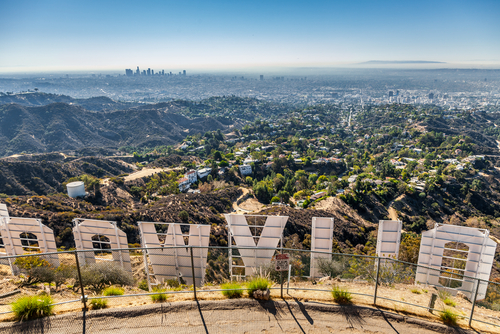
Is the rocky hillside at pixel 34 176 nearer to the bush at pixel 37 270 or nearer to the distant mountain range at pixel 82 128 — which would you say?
the bush at pixel 37 270

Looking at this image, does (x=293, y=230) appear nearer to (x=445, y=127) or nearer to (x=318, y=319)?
(x=318, y=319)

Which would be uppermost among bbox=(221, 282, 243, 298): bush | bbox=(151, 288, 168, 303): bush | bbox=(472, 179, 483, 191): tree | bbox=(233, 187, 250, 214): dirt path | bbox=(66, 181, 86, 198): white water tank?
bbox=(151, 288, 168, 303): bush

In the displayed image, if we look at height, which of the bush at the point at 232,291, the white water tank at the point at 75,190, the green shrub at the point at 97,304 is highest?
the green shrub at the point at 97,304

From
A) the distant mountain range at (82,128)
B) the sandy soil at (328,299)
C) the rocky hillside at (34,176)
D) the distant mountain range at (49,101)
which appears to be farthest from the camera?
the distant mountain range at (49,101)

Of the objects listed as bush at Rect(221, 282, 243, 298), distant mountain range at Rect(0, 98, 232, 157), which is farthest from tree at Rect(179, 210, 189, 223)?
distant mountain range at Rect(0, 98, 232, 157)

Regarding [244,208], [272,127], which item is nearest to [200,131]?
[272,127]

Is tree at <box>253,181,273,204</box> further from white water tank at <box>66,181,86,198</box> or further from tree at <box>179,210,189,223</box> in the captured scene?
white water tank at <box>66,181,86,198</box>

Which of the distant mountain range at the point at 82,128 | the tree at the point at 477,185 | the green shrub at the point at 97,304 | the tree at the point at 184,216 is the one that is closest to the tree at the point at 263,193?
the tree at the point at 184,216
